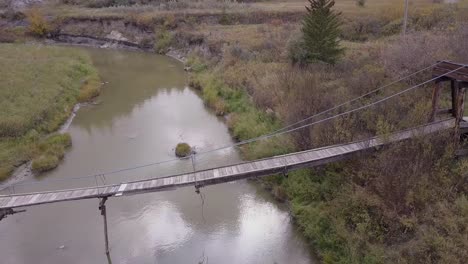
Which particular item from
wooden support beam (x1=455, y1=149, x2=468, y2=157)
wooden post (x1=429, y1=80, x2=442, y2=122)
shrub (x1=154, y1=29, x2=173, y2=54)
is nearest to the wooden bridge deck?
wooden post (x1=429, y1=80, x2=442, y2=122)

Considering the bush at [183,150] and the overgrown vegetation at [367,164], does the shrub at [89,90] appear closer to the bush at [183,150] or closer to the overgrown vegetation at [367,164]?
the overgrown vegetation at [367,164]

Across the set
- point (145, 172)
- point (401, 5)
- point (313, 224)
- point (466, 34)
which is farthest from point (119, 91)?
point (401, 5)

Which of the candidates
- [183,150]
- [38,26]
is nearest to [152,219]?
[183,150]

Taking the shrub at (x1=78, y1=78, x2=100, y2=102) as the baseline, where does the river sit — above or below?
below

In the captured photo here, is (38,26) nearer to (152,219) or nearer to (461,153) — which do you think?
(152,219)

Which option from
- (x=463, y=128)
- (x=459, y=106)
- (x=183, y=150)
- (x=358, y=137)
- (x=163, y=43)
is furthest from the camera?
(x=163, y=43)

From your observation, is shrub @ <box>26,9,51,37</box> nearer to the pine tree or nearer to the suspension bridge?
the pine tree
